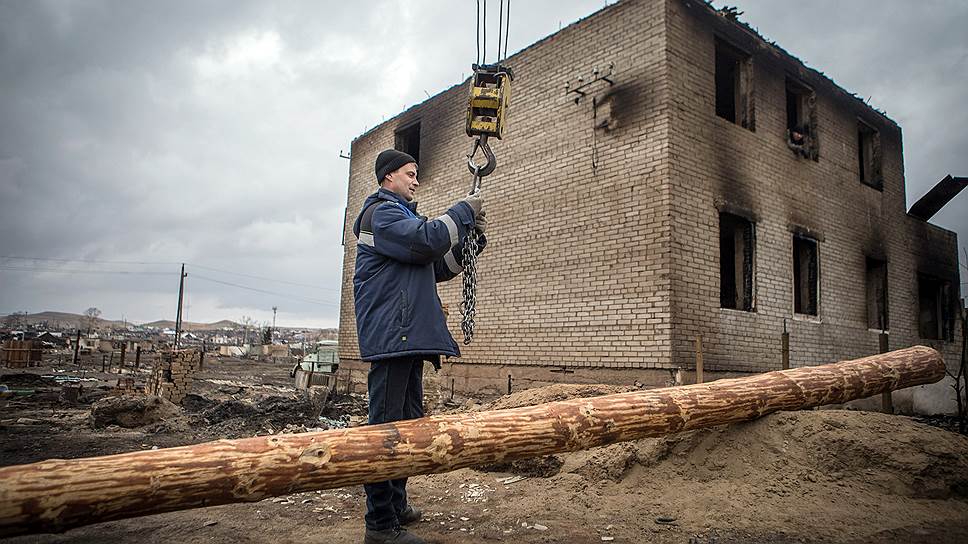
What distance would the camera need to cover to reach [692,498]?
13.0 feet

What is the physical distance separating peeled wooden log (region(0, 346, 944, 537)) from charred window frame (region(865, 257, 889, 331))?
8.44 m

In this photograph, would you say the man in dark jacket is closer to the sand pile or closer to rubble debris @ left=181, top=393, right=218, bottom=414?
the sand pile

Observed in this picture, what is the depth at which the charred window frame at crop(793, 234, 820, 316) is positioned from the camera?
9523 mm

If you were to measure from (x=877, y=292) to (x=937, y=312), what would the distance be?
330 cm

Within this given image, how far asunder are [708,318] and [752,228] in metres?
1.89

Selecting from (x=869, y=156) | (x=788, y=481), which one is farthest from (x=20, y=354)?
(x=869, y=156)

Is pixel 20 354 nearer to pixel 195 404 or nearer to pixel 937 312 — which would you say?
pixel 195 404

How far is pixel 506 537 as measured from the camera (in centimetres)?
347

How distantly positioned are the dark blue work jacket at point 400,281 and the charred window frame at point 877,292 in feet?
35.8

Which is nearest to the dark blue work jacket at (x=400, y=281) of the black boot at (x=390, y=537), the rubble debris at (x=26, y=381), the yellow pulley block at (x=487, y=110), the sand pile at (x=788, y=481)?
the black boot at (x=390, y=537)

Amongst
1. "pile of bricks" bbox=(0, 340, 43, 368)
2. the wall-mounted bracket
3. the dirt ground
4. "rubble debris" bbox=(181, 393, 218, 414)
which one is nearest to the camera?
the dirt ground

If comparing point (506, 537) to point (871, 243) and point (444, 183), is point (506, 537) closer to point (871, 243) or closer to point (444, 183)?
point (444, 183)

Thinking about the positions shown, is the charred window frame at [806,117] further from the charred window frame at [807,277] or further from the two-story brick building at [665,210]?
the charred window frame at [807,277]

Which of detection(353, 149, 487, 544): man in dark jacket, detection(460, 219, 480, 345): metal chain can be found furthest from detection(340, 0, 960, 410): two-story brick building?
detection(353, 149, 487, 544): man in dark jacket
